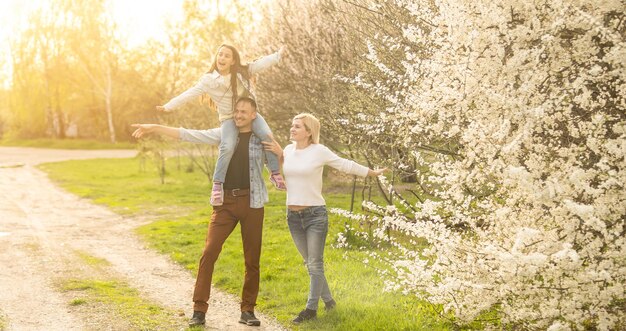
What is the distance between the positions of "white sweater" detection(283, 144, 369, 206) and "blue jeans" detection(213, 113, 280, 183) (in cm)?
26

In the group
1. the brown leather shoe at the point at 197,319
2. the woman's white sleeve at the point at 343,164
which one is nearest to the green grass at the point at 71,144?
the brown leather shoe at the point at 197,319

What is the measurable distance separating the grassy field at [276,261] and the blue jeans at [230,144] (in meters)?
1.71

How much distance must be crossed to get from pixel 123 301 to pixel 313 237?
2.82 metres

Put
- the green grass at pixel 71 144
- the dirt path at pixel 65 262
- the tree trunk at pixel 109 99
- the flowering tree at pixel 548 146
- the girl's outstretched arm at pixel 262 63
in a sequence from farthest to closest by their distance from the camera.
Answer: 1. the green grass at pixel 71 144
2. the tree trunk at pixel 109 99
3. the dirt path at pixel 65 262
4. the girl's outstretched arm at pixel 262 63
5. the flowering tree at pixel 548 146

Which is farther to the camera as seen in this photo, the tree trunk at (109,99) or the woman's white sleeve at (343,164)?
the tree trunk at (109,99)

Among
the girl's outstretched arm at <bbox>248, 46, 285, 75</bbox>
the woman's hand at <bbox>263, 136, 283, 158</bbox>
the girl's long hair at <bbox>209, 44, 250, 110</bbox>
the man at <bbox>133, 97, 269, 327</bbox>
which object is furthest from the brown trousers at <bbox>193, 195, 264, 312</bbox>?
the girl's outstretched arm at <bbox>248, 46, 285, 75</bbox>

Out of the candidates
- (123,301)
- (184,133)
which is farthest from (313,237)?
(123,301)

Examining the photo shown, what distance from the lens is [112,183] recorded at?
83.8 ft

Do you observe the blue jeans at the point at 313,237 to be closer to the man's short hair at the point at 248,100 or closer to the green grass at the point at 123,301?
the man's short hair at the point at 248,100

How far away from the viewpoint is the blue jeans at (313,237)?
21.6 ft

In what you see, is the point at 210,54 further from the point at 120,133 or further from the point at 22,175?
the point at 120,133

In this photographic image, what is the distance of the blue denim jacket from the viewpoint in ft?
21.8

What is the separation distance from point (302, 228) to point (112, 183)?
20.3 meters

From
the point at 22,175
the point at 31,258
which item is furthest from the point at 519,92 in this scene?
the point at 22,175
